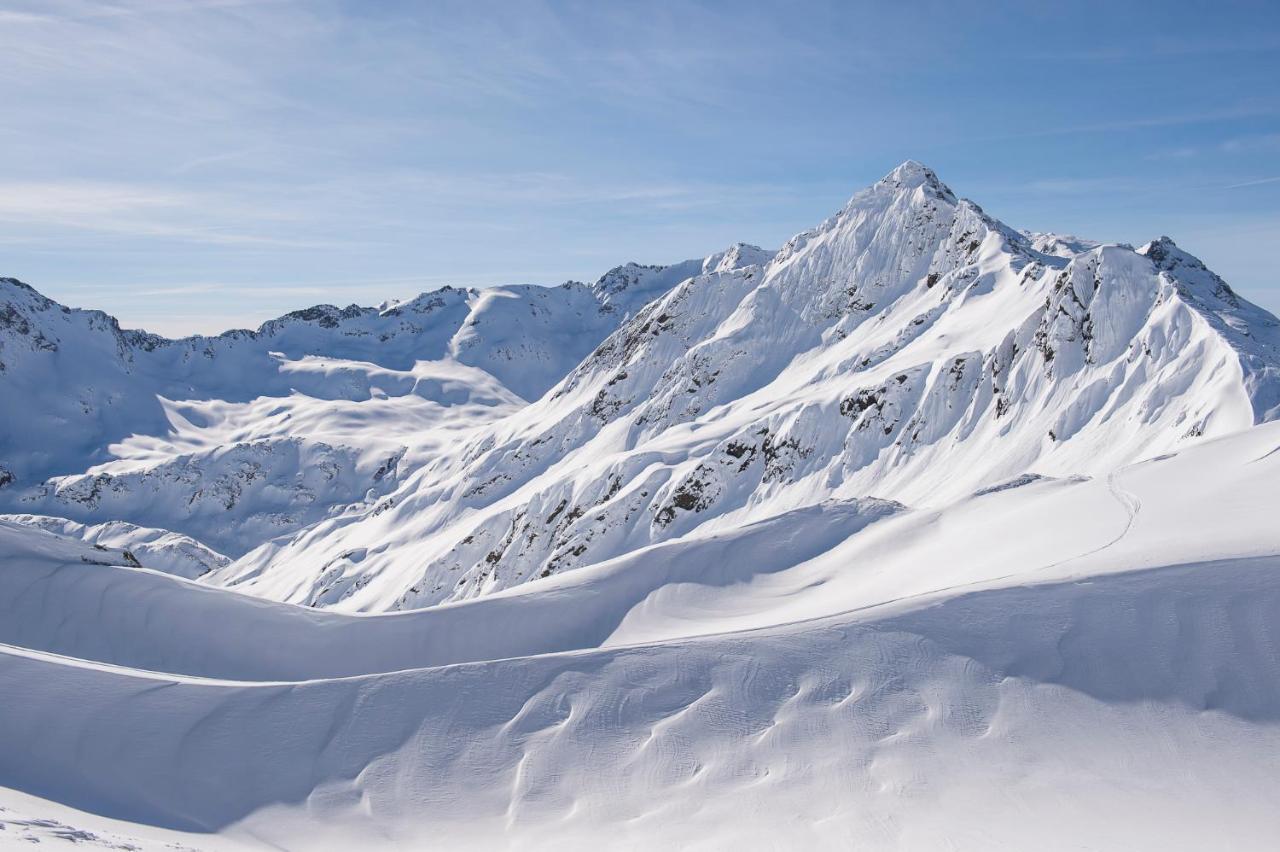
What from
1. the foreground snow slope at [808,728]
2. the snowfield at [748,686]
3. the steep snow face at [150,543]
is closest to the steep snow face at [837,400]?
the snowfield at [748,686]

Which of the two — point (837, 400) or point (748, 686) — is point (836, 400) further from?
point (748, 686)

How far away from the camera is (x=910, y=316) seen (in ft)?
283

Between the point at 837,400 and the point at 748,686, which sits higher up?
the point at 837,400

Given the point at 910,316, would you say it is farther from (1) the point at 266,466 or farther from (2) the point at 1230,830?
(1) the point at 266,466

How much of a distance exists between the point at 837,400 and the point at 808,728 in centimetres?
6087

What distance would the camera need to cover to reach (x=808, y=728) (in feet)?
44.6

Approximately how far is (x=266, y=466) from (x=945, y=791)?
184371mm

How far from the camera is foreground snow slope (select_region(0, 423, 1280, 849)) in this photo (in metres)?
11.6

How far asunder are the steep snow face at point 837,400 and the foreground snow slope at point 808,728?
22.8 m

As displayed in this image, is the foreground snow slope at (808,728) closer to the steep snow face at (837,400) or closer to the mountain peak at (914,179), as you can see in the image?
the steep snow face at (837,400)

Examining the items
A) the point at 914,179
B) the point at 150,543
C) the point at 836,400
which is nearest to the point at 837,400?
the point at 836,400

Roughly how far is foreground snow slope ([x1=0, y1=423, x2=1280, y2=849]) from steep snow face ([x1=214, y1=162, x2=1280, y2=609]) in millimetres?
22817

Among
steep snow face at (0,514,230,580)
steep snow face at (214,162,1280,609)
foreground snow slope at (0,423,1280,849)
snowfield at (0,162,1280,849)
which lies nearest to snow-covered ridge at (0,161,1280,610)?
steep snow face at (214,162,1280,609)

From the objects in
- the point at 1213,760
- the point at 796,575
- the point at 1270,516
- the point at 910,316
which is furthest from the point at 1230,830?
the point at 910,316
